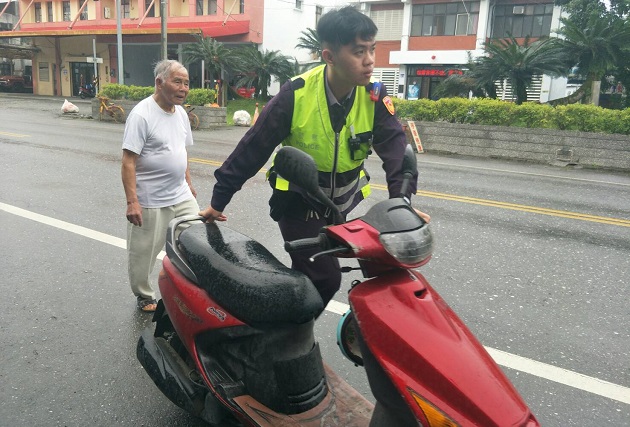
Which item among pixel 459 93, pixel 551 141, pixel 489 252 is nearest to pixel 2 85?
pixel 459 93

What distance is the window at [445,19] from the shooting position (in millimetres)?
33562

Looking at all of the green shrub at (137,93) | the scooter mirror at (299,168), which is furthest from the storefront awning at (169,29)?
the scooter mirror at (299,168)

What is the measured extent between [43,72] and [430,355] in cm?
5260

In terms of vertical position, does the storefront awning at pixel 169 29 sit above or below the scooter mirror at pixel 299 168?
above

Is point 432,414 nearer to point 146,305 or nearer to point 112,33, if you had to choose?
point 146,305

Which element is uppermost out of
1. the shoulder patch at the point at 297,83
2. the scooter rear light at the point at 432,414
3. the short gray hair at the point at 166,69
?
the short gray hair at the point at 166,69

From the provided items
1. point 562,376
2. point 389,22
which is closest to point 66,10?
point 389,22

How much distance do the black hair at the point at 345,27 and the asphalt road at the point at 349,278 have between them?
1802 millimetres

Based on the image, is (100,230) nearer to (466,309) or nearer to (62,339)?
(62,339)

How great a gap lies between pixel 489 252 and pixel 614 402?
107 inches

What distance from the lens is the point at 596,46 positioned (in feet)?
71.5

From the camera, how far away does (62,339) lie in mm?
3557

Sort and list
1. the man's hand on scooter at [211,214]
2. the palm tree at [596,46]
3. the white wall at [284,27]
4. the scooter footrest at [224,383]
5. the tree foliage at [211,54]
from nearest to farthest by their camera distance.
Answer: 1. the scooter footrest at [224,383]
2. the man's hand on scooter at [211,214]
3. the palm tree at [596,46]
4. the tree foliage at [211,54]
5. the white wall at [284,27]

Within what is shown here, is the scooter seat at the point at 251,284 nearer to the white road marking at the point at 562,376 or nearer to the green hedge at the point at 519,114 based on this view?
the white road marking at the point at 562,376
